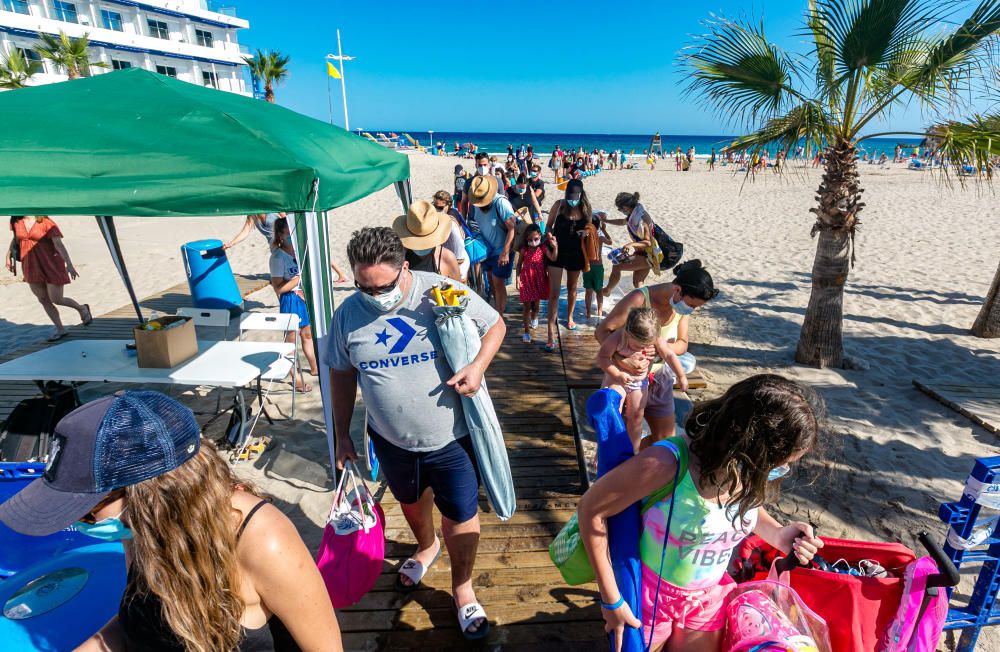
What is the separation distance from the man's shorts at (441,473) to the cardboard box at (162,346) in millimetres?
2591

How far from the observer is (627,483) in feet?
4.87

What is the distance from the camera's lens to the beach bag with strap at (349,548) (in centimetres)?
224

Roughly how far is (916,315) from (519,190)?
6.79m

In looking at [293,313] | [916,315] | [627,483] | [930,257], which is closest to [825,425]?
[627,483]

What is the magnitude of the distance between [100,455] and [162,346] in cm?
350

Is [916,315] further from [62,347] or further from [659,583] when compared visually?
[62,347]

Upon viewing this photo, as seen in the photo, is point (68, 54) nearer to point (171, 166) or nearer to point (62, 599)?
point (171, 166)

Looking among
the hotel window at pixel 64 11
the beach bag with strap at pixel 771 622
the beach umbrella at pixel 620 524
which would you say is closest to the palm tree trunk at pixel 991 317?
the beach bag with strap at pixel 771 622

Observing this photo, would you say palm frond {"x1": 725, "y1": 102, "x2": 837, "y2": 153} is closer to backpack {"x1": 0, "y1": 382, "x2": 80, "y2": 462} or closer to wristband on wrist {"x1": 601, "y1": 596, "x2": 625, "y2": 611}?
wristband on wrist {"x1": 601, "y1": 596, "x2": 625, "y2": 611}

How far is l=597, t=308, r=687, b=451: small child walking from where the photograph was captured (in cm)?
287

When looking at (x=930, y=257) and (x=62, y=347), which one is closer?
(x=62, y=347)

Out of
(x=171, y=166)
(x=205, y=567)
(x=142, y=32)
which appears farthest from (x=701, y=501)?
(x=142, y=32)

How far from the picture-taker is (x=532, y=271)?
590 cm

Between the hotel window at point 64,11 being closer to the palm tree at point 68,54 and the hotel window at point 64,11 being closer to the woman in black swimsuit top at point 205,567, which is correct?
the palm tree at point 68,54
